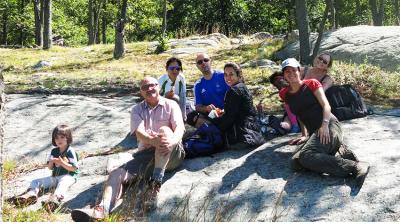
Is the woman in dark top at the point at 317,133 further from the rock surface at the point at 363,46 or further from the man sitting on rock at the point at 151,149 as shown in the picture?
the rock surface at the point at 363,46

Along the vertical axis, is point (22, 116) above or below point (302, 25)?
below

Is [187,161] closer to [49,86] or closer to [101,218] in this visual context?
[101,218]

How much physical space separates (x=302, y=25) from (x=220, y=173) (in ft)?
23.2

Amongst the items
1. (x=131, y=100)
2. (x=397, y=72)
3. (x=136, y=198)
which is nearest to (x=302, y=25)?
(x=397, y=72)

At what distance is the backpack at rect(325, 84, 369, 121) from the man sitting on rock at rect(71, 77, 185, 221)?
245 centimetres

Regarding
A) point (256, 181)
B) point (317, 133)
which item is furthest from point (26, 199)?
point (317, 133)

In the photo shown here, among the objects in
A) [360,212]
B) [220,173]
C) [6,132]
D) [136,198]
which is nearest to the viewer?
[360,212]

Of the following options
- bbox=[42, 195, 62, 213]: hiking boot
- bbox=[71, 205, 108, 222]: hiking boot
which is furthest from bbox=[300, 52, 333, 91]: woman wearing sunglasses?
bbox=[42, 195, 62, 213]: hiking boot

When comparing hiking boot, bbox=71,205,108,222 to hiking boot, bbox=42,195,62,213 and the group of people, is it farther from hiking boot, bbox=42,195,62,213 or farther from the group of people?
hiking boot, bbox=42,195,62,213

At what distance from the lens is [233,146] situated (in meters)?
6.31

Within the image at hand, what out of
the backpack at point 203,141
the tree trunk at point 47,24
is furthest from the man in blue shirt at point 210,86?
the tree trunk at point 47,24

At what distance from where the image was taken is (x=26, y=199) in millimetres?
5402

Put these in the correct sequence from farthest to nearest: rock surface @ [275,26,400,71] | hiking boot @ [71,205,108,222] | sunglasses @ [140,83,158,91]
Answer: rock surface @ [275,26,400,71] → sunglasses @ [140,83,158,91] → hiking boot @ [71,205,108,222]

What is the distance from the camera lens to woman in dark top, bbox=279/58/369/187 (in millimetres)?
5098
